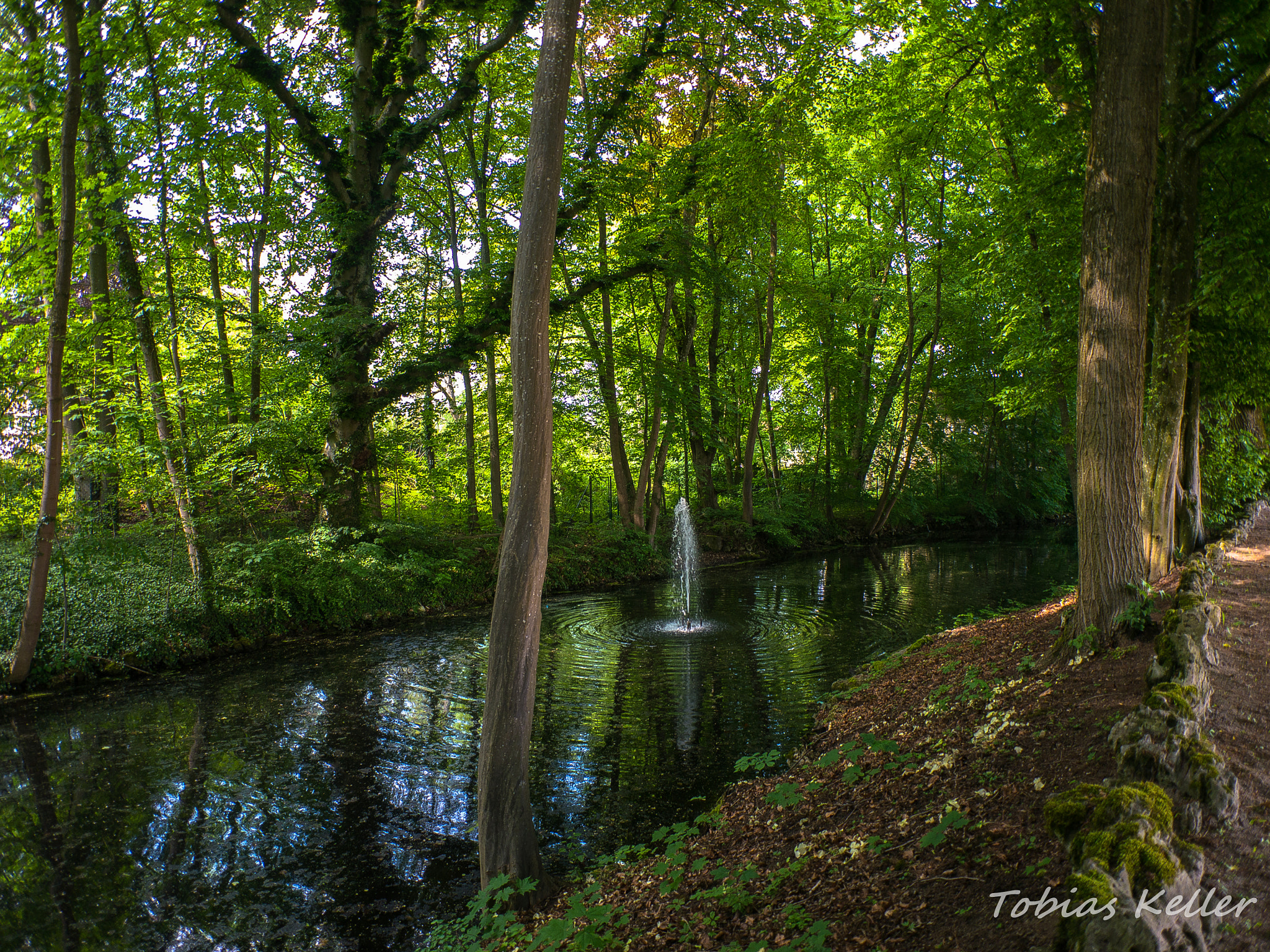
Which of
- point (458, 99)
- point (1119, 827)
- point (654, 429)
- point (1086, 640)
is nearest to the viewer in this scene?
point (1119, 827)

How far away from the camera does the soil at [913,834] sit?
9.20ft

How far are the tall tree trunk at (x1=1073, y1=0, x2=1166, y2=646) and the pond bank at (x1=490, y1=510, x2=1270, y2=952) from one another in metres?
0.75

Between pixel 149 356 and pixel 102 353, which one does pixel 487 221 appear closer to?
pixel 149 356

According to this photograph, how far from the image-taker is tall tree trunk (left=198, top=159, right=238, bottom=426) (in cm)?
1185

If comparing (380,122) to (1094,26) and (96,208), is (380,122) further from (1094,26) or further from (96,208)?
(1094,26)

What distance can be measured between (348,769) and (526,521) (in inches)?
148

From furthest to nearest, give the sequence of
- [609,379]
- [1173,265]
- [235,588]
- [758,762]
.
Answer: [609,379], [235,588], [1173,265], [758,762]

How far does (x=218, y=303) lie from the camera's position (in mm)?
11234

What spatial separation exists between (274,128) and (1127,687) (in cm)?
Result: 1579

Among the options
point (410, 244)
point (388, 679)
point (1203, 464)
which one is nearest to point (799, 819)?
point (388, 679)

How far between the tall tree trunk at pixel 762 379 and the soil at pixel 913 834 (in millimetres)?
14390

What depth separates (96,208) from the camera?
9602 millimetres

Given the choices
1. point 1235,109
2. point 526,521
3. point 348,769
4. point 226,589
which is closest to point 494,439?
point 226,589

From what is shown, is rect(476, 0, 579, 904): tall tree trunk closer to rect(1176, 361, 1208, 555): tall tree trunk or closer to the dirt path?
the dirt path
